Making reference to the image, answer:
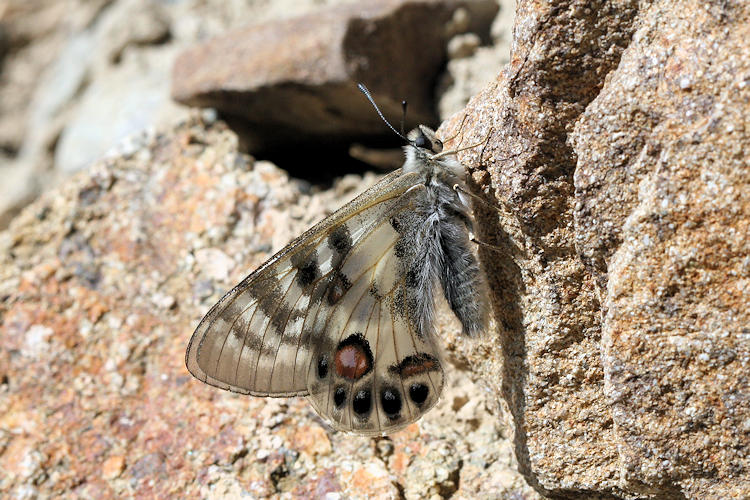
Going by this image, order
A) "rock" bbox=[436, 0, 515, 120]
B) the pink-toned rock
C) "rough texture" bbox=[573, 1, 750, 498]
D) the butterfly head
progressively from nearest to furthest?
"rough texture" bbox=[573, 1, 750, 498] → the butterfly head → the pink-toned rock → "rock" bbox=[436, 0, 515, 120]

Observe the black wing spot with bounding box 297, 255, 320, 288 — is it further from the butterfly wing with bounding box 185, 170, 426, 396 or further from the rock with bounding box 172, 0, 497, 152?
the rock with bounding box 172, 0, 497, 152

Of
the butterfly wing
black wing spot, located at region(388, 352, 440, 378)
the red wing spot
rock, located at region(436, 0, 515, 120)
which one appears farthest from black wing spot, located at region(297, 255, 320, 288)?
rock, located at region(436, 0, 515, 120)

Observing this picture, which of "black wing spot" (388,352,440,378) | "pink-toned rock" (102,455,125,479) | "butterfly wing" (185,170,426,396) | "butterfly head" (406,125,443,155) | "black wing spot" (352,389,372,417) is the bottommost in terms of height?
"pink-toned rock" (102,455,125,479)

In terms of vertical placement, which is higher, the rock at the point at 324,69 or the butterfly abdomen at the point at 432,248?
the rock at the point at 324,69

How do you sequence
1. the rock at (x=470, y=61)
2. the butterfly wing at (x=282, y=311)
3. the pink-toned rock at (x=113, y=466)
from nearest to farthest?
the butterfly wing at (x=282, y=311) < the pink-toned rock at (x=113, y=466) < the rock at (x=470, y=61)

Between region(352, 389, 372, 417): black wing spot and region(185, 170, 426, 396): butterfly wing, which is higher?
region(185, 170, 426, 396): butterfly wing

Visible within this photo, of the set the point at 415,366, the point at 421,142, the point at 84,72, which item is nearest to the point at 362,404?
the point at 415,366

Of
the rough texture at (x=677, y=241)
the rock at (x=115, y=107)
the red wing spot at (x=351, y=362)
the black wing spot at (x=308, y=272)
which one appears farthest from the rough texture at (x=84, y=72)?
the rough texture at (x=677, y=241)

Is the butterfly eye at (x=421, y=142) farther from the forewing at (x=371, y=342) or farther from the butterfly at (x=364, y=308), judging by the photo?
the forewing at (x=371, y=342)
